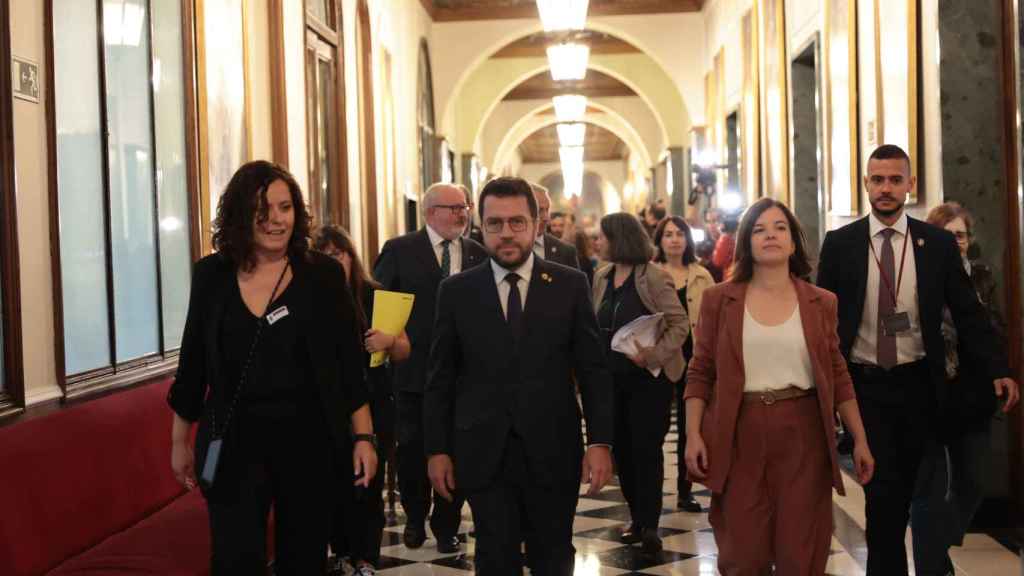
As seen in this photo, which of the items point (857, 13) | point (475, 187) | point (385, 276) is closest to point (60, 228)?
point (385, 276)

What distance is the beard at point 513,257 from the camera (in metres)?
3.95

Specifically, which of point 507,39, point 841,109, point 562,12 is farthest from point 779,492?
point 507,39

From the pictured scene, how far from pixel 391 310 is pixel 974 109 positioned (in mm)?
3207

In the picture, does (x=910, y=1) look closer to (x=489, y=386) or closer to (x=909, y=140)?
(x=909, y=140)

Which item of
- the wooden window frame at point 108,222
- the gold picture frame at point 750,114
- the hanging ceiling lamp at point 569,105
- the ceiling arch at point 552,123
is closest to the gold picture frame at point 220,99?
the wooden window frame at point 108,222

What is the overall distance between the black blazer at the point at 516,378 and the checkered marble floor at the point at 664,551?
6.47 ft

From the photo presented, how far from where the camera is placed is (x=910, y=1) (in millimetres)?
6855

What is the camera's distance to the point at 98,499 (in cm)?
457

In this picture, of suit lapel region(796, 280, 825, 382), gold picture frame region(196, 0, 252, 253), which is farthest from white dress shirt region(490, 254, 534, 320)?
gold picture frame region(196, 0, 252, 253)

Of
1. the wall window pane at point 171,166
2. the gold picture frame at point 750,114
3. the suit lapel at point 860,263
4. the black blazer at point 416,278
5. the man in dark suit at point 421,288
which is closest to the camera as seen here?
the suit lapel at point 860,263

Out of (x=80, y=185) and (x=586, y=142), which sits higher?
(x=586, y=142)

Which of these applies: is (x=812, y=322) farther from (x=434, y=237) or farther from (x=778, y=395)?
(x=434, y=237)

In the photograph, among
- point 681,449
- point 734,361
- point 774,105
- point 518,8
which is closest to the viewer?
point 734,361

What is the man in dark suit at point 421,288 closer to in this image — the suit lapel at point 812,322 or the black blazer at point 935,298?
the black blazer at point 935,298
